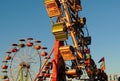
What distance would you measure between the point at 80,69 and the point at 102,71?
868 cm

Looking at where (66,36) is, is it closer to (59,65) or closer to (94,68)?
(59,65)

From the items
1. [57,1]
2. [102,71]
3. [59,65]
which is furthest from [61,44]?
[102,71]

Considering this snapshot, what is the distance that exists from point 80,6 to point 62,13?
486 centimetres

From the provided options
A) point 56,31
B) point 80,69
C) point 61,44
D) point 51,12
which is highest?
point 51,12

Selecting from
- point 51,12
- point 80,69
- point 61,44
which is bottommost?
point 80,69

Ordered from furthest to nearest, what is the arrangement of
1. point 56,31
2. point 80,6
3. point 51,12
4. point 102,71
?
1. point 102,71
2. point 80,6
3. point 51,12
4. point 56,31

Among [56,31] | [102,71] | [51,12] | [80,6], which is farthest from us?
[102,71]

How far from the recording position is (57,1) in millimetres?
38219

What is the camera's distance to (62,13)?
38.3 m

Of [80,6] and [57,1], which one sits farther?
[80,6]

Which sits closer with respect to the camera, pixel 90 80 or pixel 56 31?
pixel 56 31

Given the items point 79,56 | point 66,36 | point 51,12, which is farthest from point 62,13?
point 79,56

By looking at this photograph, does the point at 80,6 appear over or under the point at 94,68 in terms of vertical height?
over

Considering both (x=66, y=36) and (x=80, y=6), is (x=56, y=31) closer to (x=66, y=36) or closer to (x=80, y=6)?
(x=66, y=36)
